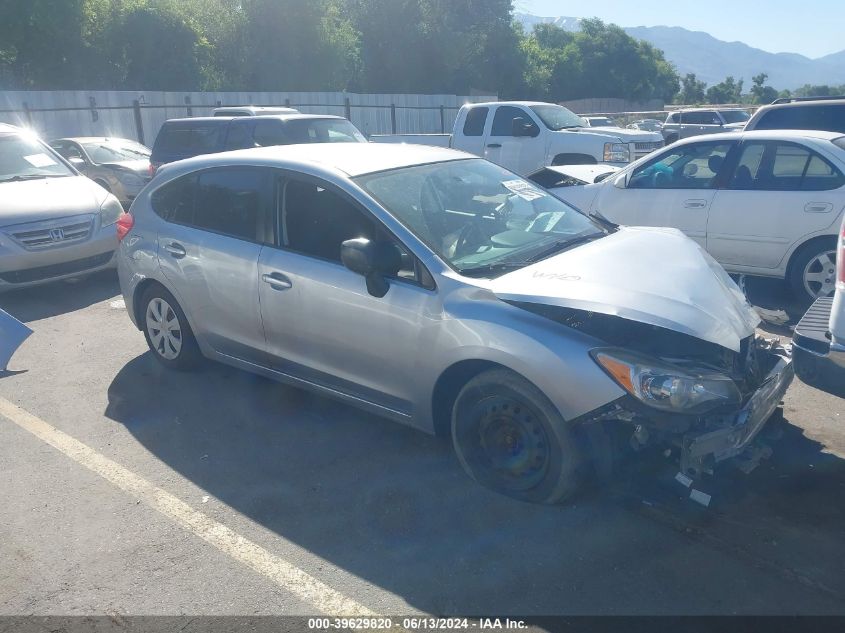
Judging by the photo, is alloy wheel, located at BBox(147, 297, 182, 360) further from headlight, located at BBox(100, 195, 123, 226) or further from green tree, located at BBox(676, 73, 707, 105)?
green tree, located at BBox(676, 73, 707, 105)

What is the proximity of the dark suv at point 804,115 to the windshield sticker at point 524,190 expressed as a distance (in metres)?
5.77

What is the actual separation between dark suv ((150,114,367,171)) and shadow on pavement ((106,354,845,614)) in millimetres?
8098

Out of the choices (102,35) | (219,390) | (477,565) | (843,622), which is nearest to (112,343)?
(219,390)

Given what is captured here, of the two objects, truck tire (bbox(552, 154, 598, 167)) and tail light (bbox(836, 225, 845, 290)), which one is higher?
tail light (bbox(836, 225, 845, 290))

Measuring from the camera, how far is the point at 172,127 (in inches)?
526

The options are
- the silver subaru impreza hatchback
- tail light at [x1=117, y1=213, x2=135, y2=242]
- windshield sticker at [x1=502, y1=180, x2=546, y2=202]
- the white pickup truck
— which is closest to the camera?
the silver subaru impreza hatchback

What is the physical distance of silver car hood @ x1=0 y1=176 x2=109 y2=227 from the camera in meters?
8.10

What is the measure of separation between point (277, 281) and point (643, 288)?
7.26 ft

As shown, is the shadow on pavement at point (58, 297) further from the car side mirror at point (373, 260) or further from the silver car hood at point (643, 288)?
the silver car hood at point (643, 288)

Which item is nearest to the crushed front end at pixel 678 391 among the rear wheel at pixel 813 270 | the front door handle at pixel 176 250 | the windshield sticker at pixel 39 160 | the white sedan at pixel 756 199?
the front door handle at pixel 176 250

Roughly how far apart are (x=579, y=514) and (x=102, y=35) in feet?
112

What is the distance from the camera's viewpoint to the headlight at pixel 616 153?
42.9ft

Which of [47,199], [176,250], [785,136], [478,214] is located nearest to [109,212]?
[47,199]

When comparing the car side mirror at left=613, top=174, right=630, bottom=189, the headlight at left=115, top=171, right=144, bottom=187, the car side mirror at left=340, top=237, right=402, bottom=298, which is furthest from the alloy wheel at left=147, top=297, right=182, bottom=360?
the headlight at left=115, top=171, right=144, bottom=187
